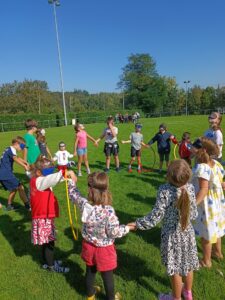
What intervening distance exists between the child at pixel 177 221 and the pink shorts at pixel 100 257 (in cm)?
39

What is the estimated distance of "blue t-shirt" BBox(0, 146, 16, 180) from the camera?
20.6 ft

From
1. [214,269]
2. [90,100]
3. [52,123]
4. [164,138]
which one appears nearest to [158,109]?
[52,123]

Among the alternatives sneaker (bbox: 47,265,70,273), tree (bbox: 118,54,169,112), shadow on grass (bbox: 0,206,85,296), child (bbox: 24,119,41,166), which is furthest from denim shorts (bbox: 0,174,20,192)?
tree (bbox: 118,54,169,112)

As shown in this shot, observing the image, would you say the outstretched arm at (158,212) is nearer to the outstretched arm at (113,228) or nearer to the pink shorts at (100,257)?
the outstretched arm at (113,228)

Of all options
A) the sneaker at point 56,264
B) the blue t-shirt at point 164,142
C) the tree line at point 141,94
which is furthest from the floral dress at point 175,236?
the tree line at point 141,94

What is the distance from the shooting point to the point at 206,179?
3.55 metres

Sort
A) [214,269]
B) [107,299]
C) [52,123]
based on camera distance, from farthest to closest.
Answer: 1. [52,123]
2. [214,269]
3. [107,299]

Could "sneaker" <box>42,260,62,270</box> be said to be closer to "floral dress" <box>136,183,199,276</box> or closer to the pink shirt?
"floral dress" <box>136,183,199,276</box>

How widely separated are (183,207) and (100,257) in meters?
1.05

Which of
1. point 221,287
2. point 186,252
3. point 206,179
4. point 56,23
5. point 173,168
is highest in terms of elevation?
point 56,23

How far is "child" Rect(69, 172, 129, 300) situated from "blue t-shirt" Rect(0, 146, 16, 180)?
364cm

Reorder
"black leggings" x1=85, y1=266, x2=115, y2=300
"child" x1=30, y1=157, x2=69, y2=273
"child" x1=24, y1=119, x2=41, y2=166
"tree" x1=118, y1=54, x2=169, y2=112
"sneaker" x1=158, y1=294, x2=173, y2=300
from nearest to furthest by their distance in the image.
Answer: "black leggings" x1=85, y1=266, x2=115, y2=300 < "sneaker" x1=158, y1=294, x2=173, y2=300 < "child" x1=30, y1=157, x2=69, y2=273 < "child" x1=24, y1=119, x2=41, y2=166 < "tree" x1=118, y1=54, x2=169, y2=112

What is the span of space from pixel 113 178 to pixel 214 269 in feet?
18.3

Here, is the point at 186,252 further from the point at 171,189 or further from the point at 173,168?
the point at 173,168
